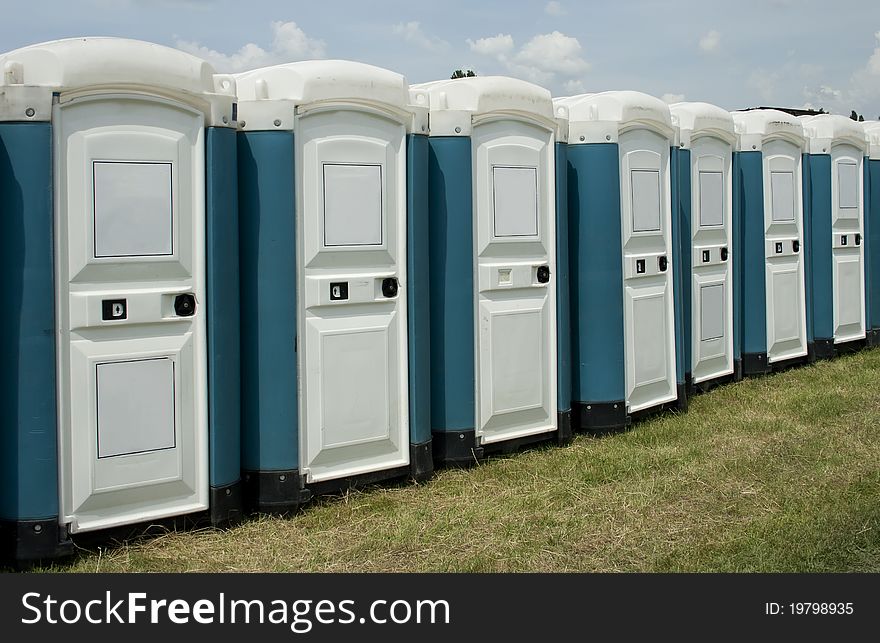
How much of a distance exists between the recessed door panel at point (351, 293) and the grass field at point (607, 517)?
1.09ft

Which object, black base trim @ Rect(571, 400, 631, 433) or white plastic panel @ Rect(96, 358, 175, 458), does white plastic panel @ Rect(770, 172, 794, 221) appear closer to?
black base trim @ Rect(571, 400, 631, 433)

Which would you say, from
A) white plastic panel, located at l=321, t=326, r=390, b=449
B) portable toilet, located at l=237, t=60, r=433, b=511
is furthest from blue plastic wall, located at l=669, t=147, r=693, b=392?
white plastic panel, located at l=321, t=326, r=390, b=449

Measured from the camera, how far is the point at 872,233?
11.3 metres

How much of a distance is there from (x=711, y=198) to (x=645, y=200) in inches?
59.5

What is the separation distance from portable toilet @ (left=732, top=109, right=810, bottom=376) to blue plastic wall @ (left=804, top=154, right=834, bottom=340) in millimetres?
335

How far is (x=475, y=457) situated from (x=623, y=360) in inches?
60.3

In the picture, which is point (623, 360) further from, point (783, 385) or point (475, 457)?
point (783, 385)

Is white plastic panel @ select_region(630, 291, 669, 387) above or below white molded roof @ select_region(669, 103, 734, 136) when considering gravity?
below

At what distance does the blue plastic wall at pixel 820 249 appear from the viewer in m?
10.4

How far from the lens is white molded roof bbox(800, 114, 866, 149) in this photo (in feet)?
34.3

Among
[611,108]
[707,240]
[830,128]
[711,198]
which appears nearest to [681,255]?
[707,240]

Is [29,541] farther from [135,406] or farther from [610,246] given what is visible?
[610,246]

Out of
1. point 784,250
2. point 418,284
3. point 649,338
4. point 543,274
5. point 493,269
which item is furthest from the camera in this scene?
point 784,250

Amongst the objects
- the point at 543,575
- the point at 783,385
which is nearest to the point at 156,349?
the point at 543,575
